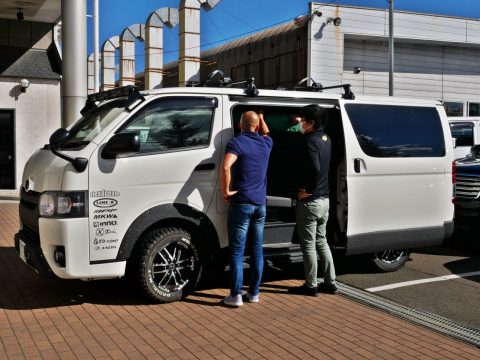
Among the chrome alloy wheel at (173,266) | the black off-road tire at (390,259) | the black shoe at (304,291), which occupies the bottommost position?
the black shoe at (304,291)

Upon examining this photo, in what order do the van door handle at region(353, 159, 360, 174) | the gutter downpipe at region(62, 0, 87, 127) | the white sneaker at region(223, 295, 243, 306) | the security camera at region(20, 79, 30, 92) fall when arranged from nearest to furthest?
the white sneaker at region(223, 295, 243, 306) < the van door handle at region(353, 159, 360, 174) < the gutter downpipe at region(62, 0, 87, 127) < the security camera at region(20, 79, 30, 92)

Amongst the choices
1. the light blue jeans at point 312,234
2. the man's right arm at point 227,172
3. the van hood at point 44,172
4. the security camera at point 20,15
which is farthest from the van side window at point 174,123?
the security camera at point 20,15

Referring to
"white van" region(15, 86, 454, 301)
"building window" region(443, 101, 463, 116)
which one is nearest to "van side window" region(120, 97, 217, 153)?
"white van" region(15, 86, 454, 301)

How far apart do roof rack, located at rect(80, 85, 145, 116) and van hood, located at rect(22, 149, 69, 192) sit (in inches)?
32.8

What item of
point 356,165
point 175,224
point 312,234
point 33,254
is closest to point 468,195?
point 356,165

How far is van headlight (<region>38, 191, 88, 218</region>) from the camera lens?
527 cm

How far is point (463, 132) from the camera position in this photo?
1452cm

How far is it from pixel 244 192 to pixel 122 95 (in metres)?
1.65

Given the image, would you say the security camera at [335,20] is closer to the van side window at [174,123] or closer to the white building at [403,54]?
the white building at [403,54]

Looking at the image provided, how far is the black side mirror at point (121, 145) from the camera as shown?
209 inches

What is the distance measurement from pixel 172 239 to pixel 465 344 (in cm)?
283

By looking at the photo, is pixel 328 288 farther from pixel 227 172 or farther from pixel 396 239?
pixel 227 172

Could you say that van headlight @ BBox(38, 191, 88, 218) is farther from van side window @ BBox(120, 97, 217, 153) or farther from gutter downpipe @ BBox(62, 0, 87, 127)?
gutter downpipe @ BBox(62, 0, 87, 127)

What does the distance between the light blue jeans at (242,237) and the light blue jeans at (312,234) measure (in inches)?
21.4
